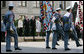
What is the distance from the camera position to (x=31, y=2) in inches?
1626

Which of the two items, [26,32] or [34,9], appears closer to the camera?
[26,32]

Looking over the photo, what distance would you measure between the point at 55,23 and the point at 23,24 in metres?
10.7

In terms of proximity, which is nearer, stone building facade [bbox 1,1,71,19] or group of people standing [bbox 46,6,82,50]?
group of people standing [bbox 46,6,82,50]

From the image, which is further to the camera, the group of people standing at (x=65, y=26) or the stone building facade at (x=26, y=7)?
the stone building facade at (x=26, y=7)

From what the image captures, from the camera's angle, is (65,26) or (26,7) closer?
(65,26)

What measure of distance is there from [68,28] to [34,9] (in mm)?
31481

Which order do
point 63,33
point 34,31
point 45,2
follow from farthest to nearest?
point 34,31 < point 45,2 < point 63,33

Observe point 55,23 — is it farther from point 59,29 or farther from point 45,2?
point 45,2

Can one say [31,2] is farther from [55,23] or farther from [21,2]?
[55,23]

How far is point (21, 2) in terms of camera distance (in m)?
41.3

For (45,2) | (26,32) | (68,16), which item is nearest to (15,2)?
(26,32)

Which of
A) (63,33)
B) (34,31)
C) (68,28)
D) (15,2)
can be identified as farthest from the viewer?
(15,2)

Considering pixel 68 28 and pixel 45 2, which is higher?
pixel 45 2

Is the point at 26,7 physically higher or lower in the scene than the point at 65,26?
higher
